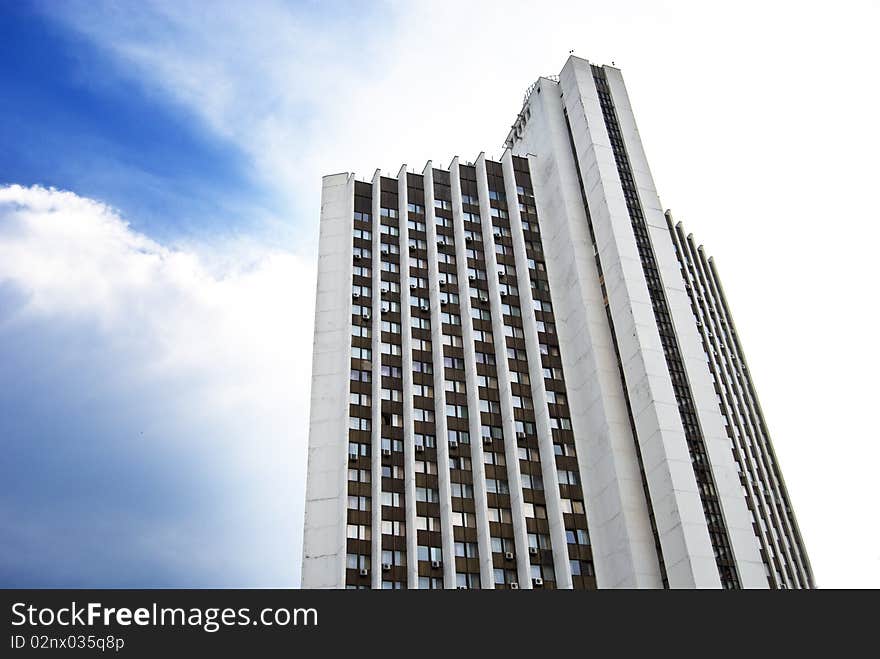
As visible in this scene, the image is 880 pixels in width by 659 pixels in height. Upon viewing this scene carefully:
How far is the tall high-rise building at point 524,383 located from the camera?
61219 mm

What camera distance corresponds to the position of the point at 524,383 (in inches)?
2889

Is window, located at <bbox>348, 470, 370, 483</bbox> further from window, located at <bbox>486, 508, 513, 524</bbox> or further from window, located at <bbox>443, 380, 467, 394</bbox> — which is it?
window, located at <bbox>443, 380, 467, 394</bbox>

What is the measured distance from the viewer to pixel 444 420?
6906 cm

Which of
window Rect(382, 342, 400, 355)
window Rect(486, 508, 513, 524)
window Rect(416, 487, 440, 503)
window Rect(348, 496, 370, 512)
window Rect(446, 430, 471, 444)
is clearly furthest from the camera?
window Rect(382, 342, 400, 355)

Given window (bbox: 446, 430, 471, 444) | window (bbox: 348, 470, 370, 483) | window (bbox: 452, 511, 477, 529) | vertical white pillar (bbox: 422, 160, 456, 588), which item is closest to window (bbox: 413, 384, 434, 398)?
vertical white pillar (bbox: 422, 160, 456, 588)

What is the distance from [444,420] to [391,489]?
26.9 feet

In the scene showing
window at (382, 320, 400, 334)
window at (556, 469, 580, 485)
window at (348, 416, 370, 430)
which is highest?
window at (382, 320, 400, 334)

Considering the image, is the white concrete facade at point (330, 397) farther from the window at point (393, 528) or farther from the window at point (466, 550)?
the window at point (466, 550)

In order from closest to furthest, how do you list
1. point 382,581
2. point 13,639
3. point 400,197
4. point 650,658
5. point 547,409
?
point 13,639
point 650,658
point 382,581
point 547,409
point 400,197

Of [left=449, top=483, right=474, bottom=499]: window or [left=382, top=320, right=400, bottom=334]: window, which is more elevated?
[left=382, top=320, right=400, bottom=334]: window

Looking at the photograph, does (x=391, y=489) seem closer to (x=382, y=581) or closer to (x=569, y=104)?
(x=382, y=581)

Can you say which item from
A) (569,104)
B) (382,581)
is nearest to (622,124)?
(569,104)

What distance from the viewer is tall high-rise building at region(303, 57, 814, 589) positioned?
61219 millimetres

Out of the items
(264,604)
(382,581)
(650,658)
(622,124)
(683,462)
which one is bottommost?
(650,658)
